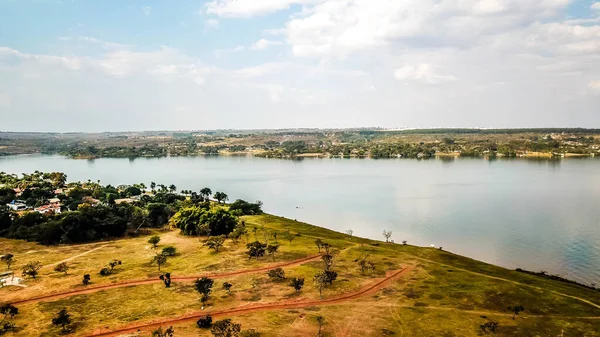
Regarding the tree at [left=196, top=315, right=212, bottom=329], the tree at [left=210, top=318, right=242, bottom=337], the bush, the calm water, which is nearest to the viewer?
the tree at [left=210, top=318, right=242, bottom=337]

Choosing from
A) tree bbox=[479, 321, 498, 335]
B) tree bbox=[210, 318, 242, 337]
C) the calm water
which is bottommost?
the calm water

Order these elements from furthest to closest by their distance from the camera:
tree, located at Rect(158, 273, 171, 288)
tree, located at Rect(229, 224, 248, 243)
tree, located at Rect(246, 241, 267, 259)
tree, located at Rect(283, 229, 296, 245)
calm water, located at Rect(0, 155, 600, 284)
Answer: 1. calm water, located at Rect(0, 155, 600, 284)
2. tree, located at Rect(283, 229, 296, 245)
3. tree, located at Rect(229, 224, 248, 243)
4. tree, located at Rect(246, 241, 267, 259)
5. tree, located at Rect(158, 273, 171, 288)

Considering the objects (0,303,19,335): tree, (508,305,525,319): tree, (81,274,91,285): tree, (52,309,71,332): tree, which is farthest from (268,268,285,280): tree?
(0,303,19,335): tree

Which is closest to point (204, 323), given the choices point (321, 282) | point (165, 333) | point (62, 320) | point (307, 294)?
point (165, 333)

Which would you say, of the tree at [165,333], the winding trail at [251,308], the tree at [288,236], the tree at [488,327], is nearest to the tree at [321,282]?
the winding trail at [251,308]

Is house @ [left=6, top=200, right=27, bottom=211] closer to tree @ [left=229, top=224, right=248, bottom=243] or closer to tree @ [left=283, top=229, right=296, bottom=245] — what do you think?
tree @ [left=229, top=224, right=248, bottom=243]

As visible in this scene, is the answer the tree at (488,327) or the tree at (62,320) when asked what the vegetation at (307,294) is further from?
the tree at (62,320)

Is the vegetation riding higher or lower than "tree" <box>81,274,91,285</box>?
lower

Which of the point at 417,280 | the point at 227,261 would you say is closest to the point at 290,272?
the point at 227,261
